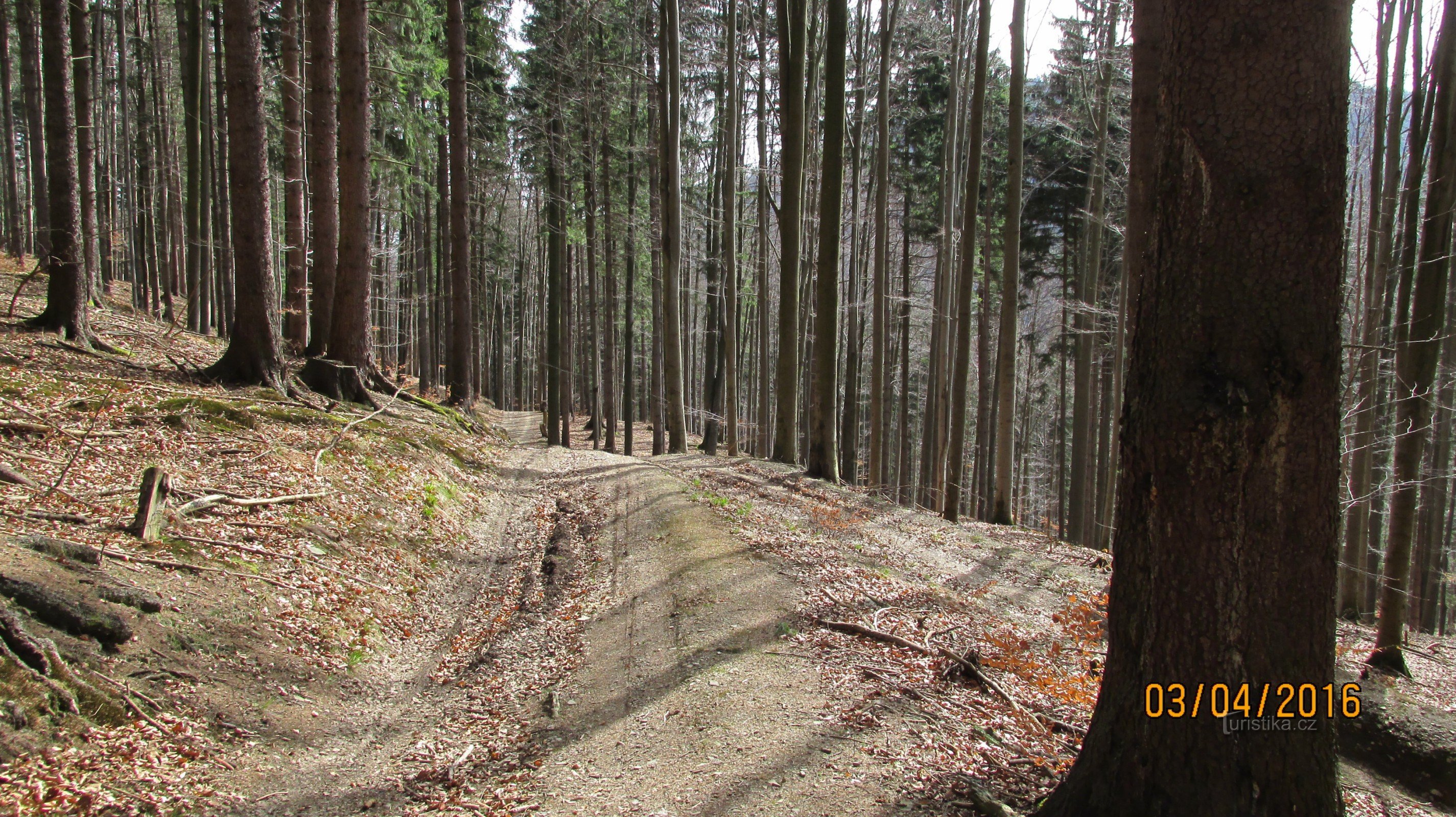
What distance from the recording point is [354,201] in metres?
11.2

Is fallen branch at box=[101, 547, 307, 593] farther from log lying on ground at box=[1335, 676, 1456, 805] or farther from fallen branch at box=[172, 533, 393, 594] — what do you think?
log lying on ground at box=[1335, 676, 1456, 805]

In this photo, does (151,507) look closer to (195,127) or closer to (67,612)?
(67,612)

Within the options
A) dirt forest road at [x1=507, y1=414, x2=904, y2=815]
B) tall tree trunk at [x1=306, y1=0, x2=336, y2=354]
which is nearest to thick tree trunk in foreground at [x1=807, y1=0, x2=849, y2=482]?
dirt forest road at [x1=507, y1=414, x2=904, y2=815]

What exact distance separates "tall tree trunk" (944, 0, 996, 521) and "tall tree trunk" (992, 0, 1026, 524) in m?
0.54

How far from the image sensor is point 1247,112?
2.70 metres

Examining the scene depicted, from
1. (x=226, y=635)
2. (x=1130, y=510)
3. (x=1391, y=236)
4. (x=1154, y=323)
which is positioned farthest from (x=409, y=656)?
(x=1391, y=236)

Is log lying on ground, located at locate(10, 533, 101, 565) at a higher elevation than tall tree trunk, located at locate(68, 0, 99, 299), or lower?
lower

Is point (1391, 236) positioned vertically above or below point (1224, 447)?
above

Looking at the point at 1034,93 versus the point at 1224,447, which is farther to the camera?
the point at 1034,93

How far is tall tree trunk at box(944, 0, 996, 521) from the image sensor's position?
1327cm

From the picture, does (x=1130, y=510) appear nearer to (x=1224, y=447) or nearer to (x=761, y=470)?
(x=1224, y=447)

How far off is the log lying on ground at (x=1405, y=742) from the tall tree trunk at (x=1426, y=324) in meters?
1.38

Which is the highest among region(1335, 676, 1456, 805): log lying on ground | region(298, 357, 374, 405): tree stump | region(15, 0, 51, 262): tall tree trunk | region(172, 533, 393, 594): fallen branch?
region(15, 0, 51, 262): tall tree trunk

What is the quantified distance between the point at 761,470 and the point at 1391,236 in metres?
A: 11.2
